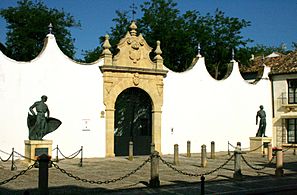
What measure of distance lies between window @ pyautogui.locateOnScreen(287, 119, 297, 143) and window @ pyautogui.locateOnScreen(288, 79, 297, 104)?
142 centimetres

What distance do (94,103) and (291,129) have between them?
15562 mm

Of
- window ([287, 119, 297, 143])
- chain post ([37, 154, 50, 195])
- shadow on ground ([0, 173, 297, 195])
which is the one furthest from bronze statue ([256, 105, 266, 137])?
chain post ([37, 154, 50, 195])

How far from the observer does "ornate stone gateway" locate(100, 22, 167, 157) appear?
74.0 ft

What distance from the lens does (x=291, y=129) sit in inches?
1184

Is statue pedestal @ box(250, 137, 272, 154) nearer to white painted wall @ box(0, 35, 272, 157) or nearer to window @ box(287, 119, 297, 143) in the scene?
white painted wall @ box(0, 35, 272, 157)

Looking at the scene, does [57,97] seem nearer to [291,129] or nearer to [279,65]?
[291,129]

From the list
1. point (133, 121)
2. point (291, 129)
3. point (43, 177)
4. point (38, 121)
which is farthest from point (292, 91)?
point (43, 177)

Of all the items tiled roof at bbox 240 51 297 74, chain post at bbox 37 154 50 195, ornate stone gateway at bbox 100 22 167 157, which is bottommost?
chain post at bbox 37 154 50 195

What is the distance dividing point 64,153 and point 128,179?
818cm

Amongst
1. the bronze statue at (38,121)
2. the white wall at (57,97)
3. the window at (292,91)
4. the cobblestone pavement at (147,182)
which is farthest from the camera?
the window at (292,91)

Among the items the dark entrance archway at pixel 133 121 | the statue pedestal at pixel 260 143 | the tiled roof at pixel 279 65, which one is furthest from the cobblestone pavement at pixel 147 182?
the tiled roof at pixel 279 65

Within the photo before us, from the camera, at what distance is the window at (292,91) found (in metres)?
30.0

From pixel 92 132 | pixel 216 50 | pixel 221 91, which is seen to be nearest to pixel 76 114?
pixel 92 132

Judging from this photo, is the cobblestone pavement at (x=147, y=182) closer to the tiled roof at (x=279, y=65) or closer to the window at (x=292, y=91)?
the window at (x=292, y=91)
